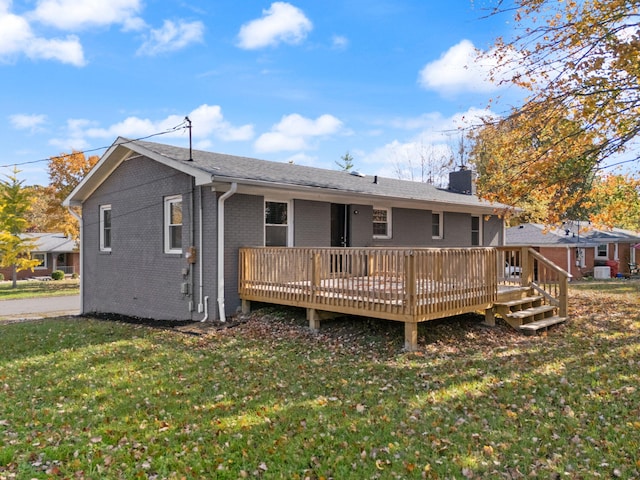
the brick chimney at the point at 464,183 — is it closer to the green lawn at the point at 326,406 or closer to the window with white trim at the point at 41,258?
the green lawn at the point at 326,406

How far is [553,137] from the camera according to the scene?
10547 mm

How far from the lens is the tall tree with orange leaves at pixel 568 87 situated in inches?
308

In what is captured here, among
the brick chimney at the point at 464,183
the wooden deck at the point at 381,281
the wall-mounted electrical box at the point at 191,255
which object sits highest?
the brick chimney at the point at 464,183

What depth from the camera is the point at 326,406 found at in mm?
4973

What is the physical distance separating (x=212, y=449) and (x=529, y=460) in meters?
2.73

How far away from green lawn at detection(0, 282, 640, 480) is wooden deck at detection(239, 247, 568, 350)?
60 centimetres

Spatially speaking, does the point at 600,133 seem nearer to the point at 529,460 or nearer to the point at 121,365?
the point at 529,460

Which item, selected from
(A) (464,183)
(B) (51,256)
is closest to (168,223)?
(A) (464,183)

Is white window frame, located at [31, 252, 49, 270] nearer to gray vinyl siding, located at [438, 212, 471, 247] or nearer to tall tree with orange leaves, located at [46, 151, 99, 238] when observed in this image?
tall tree with orange leaves, located at [46, 151, 99, 238]

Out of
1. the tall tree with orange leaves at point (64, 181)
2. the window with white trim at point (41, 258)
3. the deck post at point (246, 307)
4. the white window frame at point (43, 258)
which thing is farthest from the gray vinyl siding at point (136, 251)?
the window with white trim at point (41, 258)

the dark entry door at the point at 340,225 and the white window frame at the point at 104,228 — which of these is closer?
the dark entry door at the point at 340,225

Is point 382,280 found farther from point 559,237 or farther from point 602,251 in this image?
point 602,251

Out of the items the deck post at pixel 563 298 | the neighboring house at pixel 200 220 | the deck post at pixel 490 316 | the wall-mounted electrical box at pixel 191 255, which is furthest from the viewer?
the wall-mounted electrical box at pixel 191 255

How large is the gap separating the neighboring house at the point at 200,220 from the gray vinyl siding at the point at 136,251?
0.03 meters
